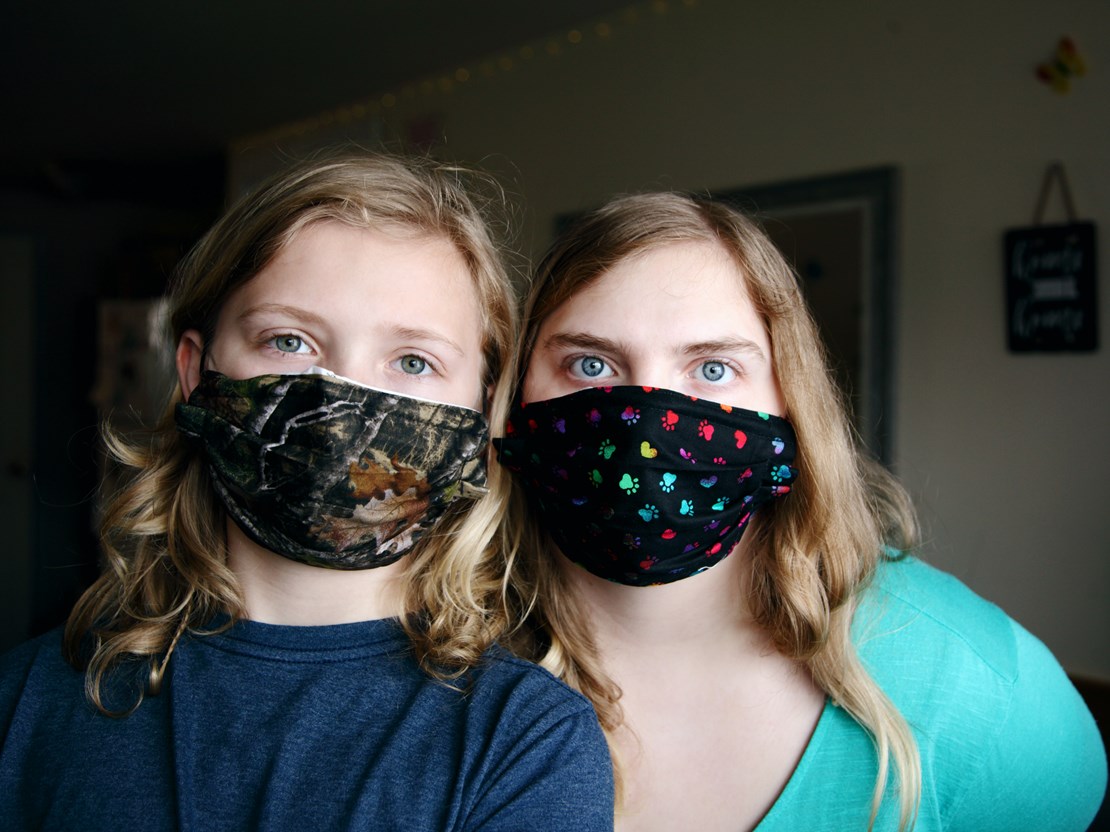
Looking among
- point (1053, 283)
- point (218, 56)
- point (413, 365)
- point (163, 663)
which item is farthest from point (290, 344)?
point (218, 56)

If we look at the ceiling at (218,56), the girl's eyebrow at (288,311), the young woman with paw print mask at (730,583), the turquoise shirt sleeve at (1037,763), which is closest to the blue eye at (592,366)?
the young woman with paw print mask at (730,583)

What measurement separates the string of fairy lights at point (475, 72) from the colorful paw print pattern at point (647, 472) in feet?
8.51

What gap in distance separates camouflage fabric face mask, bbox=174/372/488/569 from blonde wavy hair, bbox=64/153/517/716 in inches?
4.3

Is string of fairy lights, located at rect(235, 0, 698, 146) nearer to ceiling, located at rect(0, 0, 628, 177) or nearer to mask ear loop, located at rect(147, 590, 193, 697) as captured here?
ceiling, located at rect(0, 0, 628, 177)

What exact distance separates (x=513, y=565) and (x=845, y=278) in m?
1.93

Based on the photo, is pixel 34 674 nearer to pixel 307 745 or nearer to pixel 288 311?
pixel 307 745

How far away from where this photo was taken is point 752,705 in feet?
3.95

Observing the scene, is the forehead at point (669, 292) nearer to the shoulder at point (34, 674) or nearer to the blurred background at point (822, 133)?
the blurred background at point (822, 133)

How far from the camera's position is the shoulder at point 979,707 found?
3.86ft

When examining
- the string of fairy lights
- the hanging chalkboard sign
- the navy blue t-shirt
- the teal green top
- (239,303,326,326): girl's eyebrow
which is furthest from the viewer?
the string of fairy lights

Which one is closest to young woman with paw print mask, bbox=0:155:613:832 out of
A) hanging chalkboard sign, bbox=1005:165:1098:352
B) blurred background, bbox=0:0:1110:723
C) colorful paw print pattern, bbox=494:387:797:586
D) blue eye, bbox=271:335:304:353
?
blue eye, bbox=271:335:304:353

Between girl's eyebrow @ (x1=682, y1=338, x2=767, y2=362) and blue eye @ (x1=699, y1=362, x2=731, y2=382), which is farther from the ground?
girl's eyebrow @ (x1=682, y1=338, x2=767, y2=362)

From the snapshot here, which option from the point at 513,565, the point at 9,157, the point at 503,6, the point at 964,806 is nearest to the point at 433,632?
the point at 513,565

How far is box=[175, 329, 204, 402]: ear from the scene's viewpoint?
1151 millimetres
